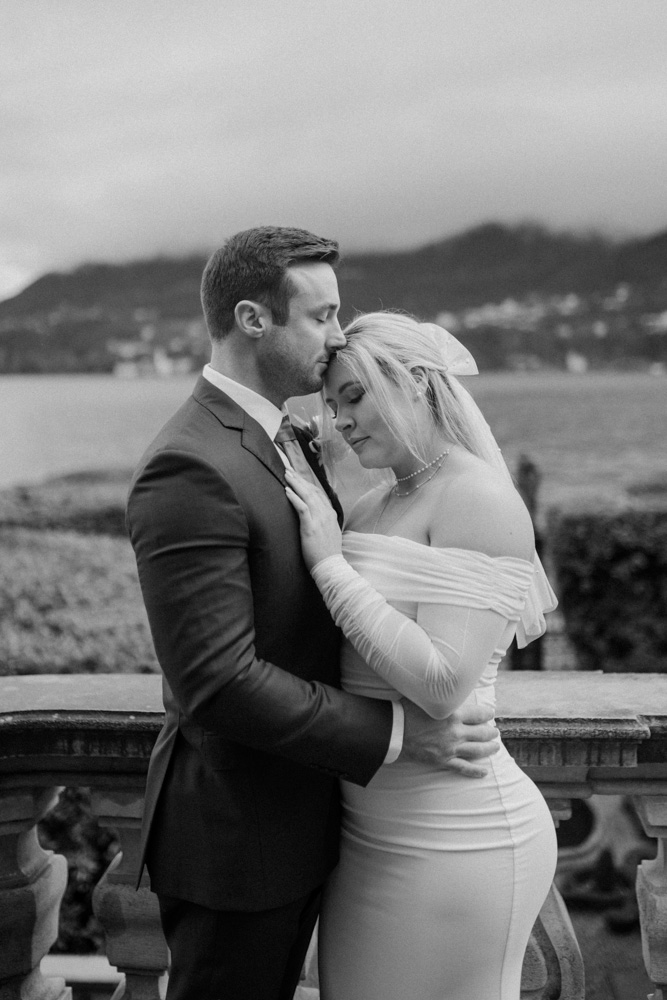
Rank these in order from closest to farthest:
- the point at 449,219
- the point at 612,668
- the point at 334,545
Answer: the point at 334,545 < the point at 612,668 < the point at 449,219

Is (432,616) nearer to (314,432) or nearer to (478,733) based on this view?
(478,733)

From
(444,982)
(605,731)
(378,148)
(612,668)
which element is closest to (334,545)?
(605,731)

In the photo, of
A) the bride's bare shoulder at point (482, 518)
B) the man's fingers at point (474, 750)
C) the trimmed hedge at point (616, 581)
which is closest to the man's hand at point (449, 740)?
the man's fingers at point (474, 750)

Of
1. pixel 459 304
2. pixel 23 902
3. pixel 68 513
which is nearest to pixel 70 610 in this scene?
pixel 23 902

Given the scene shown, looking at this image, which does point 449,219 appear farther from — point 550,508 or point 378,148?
point 550,508

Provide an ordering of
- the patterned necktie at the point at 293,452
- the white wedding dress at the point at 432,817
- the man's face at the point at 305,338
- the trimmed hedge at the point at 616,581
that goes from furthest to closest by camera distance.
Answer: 1. the trimmed hedge at the point at 616,581
2. the patterned necktie at the point at 293,452
3. the man's face at the point at 305,338
4. the white wedding dress at the point at 432,817

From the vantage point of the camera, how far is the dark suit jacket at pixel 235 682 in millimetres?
1728

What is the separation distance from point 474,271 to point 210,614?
2249cm

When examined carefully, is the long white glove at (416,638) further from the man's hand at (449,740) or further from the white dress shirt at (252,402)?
the white dress shirt at (252,402)

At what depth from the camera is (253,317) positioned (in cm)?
192

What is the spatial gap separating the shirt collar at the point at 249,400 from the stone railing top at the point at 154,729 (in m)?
0.72

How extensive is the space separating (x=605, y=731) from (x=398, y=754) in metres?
0.53

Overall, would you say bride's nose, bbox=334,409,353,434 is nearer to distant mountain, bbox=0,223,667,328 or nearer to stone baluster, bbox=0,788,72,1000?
stone baluster, bbox=0,788,72,1000

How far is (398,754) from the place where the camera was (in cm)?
188
